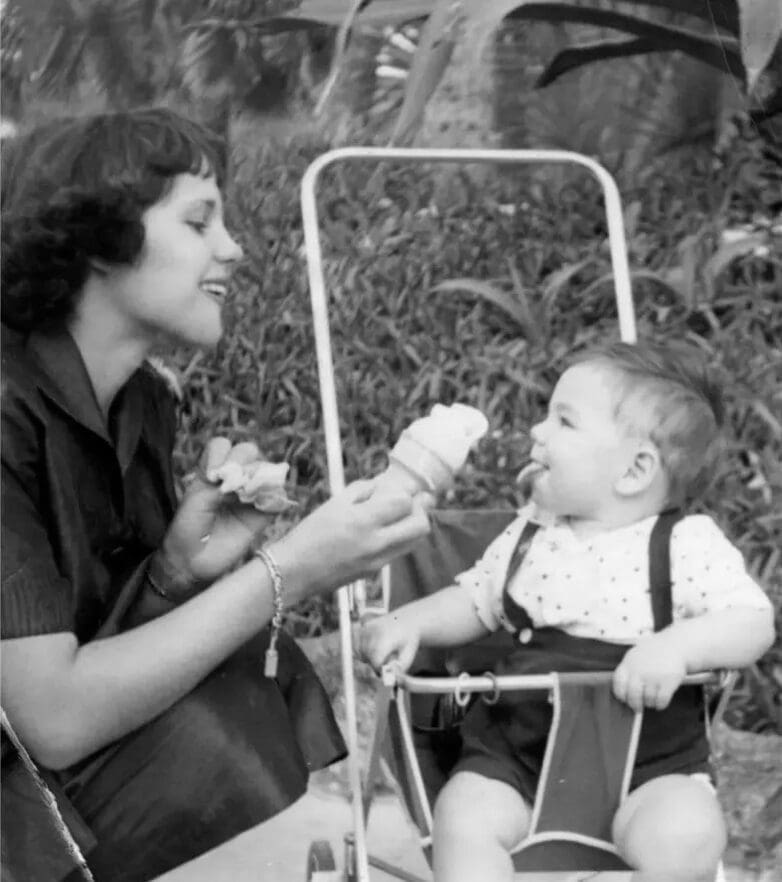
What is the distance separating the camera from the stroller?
1.36 m

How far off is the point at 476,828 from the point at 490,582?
0.99ft

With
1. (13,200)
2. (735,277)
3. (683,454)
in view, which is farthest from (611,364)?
(735,277)

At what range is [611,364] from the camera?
1.54m

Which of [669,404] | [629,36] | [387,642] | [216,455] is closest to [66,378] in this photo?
[216,455]

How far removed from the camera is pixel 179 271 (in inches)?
54.5

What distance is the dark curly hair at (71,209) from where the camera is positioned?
4.44ft

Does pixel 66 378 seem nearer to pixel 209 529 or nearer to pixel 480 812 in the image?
pixel 209 529

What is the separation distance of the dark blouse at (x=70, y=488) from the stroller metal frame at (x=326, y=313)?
19cm

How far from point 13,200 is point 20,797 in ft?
1.83

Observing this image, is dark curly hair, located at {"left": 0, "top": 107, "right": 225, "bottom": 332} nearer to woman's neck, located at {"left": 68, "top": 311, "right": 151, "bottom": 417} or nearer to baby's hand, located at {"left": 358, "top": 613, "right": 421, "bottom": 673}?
woman's neck, located at {"left": 68, "top": 311, "right": 151, "bottom": 417}

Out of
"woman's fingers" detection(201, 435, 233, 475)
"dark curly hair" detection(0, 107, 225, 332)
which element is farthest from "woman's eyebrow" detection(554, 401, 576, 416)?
"dark curly hair" detection(0, 107, 225, 332)

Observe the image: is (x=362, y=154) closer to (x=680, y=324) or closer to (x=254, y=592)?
(x=254, y=592)

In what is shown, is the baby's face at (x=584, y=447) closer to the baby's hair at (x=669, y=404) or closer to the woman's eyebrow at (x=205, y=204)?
the baby's hair at (x=669, y=404)

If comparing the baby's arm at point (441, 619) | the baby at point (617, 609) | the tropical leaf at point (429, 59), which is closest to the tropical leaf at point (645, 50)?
the tropical leaf at point (429, 59)
